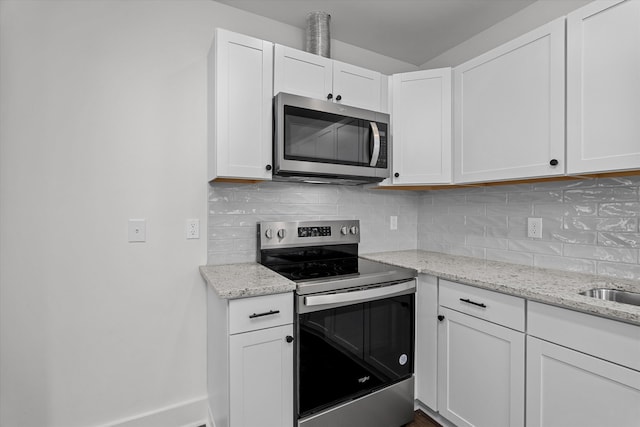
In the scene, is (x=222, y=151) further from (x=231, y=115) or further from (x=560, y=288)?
(x=560, y=288)

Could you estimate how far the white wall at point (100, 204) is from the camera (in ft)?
4.87

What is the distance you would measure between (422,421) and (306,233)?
4.33 feet

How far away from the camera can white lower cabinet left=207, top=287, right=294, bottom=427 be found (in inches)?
53.3

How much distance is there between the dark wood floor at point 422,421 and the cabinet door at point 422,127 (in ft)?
4.75

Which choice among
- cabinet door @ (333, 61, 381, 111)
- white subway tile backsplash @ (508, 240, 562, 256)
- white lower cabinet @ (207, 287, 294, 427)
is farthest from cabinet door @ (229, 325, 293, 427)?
white subway tile backsplash @ (508, 240, 562, 256)

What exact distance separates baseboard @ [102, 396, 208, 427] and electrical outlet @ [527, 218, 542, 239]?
2.18 meters

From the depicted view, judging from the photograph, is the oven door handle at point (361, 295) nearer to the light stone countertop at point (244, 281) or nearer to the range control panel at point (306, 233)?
the light stone countertop at point (244, 281)

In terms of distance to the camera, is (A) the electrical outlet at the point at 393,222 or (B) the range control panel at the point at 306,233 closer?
(B) the range control panel at the point at 306,233

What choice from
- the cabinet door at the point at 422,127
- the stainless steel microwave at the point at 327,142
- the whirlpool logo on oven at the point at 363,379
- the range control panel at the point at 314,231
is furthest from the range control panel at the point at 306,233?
the whirlpool logo on oven at the point at 363,379

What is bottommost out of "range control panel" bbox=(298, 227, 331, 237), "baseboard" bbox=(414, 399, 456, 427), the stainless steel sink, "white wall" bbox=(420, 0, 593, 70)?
"baseboard" bbox=(414, 399, 456, 427)

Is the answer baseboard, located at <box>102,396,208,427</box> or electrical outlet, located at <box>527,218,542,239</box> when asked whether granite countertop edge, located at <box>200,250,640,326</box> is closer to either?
electrical outlet, located at <box>527,218,542,239</box>

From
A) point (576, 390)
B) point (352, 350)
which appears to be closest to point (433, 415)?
point (352, 350)

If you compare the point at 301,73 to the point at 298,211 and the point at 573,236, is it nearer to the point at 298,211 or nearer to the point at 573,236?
the point at 298,211

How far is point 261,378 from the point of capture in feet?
4.59
